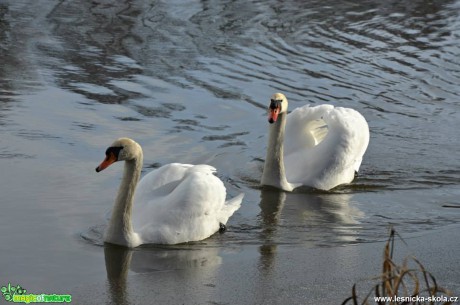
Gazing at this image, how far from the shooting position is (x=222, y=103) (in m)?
12.8

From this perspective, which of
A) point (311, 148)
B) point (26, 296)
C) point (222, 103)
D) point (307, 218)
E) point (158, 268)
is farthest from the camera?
point (222, 103)

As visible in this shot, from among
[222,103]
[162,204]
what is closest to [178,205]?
[162,204]

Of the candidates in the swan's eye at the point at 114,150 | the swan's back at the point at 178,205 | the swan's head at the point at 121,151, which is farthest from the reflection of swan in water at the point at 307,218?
the swan's eye at the point at 114,150

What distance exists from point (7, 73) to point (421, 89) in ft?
17.1

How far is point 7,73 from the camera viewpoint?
13562 mm

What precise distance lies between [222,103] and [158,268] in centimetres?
520

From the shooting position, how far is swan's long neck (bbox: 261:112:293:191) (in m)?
10.1

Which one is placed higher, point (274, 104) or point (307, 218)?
point (274, 104)

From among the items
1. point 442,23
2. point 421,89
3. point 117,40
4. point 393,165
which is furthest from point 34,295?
point 442,23

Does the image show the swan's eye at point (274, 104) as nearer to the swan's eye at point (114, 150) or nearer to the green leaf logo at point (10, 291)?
the swan's eye at point (114, 150)

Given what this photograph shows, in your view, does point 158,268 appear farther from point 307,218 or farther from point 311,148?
point 311,148

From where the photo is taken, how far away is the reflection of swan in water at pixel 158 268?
7250mm

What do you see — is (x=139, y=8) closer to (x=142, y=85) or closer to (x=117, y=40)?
(x=117, y=40)

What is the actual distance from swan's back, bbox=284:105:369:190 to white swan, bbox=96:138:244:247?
5.60ft
